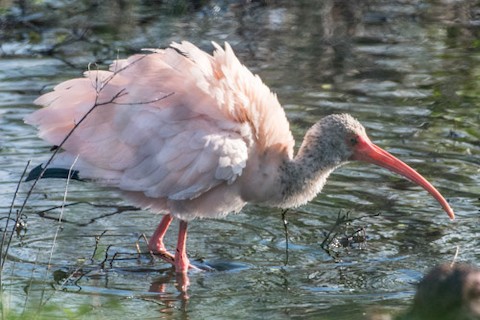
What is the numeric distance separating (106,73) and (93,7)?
27.3 feet

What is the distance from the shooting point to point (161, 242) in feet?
26.5

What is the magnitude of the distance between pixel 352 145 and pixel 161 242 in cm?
146

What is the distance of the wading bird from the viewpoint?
25.0 feet

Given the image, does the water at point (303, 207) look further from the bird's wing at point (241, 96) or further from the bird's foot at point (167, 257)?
the bird's wing at point (241, 96)

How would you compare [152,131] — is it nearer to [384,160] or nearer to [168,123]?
[168,123]

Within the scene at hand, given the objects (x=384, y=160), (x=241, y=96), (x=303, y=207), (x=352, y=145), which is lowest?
(x=303, y=207)

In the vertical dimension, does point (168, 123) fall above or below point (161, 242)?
above

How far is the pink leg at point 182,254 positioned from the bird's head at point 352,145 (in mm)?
1124

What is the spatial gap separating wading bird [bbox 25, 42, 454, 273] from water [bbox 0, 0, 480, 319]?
46cm

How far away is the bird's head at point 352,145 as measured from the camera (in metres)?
7.99

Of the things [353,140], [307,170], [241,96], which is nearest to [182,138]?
[241,96]

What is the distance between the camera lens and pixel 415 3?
16.3m

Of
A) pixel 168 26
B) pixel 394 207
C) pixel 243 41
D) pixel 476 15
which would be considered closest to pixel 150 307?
pixel 394 207

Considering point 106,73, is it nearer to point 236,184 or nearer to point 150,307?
point 236,184
